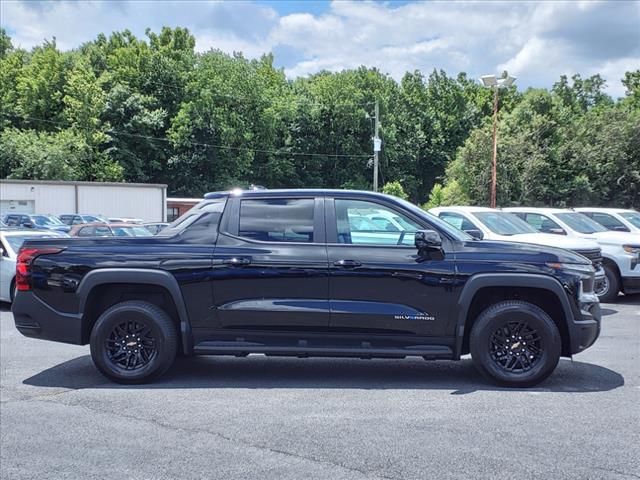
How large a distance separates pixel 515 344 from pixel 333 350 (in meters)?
1.73

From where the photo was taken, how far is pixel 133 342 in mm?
6340

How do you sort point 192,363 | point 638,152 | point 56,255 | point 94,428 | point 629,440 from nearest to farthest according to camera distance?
point 629,440, point 94,428, point 56,255, point 192,363, point 638,152

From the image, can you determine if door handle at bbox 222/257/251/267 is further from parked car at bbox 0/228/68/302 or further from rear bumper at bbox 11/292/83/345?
parked car at bbox 0/228/68/302

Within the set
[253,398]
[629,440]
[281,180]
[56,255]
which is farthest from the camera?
[281,180]

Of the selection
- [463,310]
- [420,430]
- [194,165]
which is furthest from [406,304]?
[194,165]

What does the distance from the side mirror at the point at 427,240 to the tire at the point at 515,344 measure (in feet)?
2.70

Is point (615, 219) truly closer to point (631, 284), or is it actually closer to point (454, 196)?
point (631, 284)

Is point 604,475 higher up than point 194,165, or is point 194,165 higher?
point 194,165

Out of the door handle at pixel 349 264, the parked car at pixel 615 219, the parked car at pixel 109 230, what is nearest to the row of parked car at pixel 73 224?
the parked car at pixel 109 230

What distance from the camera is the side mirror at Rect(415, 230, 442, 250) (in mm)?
5922

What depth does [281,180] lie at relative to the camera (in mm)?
60688

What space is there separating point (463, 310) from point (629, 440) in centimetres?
180

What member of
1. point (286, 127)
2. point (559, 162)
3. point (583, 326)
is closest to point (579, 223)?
point (583, 326)

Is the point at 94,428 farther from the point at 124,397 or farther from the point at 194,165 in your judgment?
the point at 194,165
